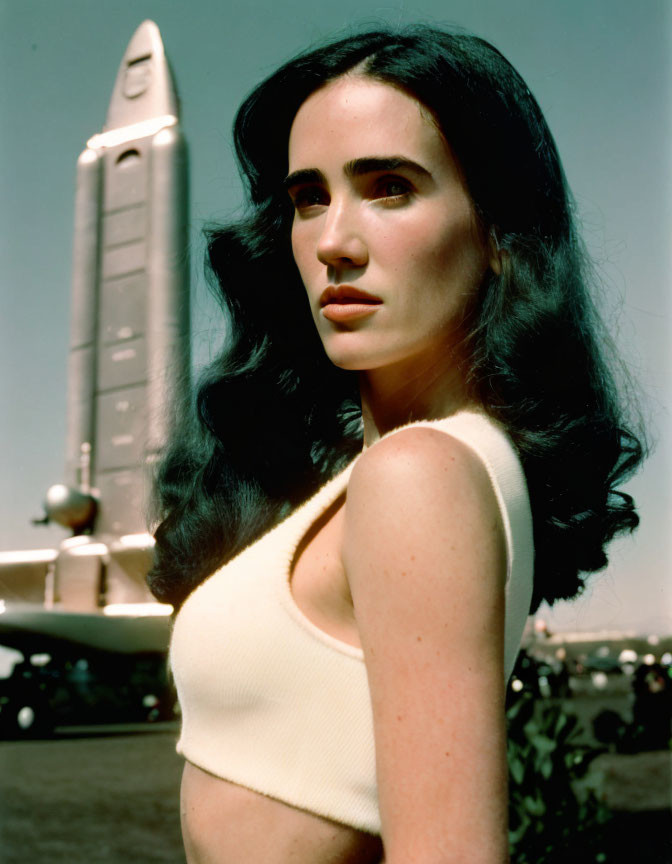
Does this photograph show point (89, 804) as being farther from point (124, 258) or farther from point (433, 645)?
point (124, 258)

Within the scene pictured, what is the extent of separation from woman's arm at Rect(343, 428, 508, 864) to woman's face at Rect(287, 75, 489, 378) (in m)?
0.34

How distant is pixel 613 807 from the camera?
9.16 metres

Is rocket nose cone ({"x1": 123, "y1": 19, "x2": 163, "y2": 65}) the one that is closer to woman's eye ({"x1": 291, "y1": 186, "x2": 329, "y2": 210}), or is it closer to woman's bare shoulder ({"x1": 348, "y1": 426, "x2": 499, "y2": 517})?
woman's eye ({"x1": 291, "y1": 186, "x2": 329, "y2": 210})

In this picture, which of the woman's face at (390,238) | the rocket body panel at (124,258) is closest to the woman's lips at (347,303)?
the woman's face at (390,238)

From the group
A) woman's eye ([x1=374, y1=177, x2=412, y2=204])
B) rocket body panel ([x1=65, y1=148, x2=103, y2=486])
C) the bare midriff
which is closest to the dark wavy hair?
woman's eye ([x1=374, y1=177, x2=412, y2=204])

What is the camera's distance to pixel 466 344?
5.05ft

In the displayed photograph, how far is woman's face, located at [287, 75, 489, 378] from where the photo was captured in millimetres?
1439

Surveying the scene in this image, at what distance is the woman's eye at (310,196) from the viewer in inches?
63.1

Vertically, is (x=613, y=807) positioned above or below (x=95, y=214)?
below

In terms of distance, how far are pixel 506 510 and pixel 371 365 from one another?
0.38 metres

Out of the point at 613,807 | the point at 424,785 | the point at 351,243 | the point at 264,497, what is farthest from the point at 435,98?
the point at 613,807

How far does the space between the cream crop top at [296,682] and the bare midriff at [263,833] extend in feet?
0.06

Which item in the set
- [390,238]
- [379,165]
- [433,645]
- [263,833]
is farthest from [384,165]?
[263,833]

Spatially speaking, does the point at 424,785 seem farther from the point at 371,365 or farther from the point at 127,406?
the point at 127,406
